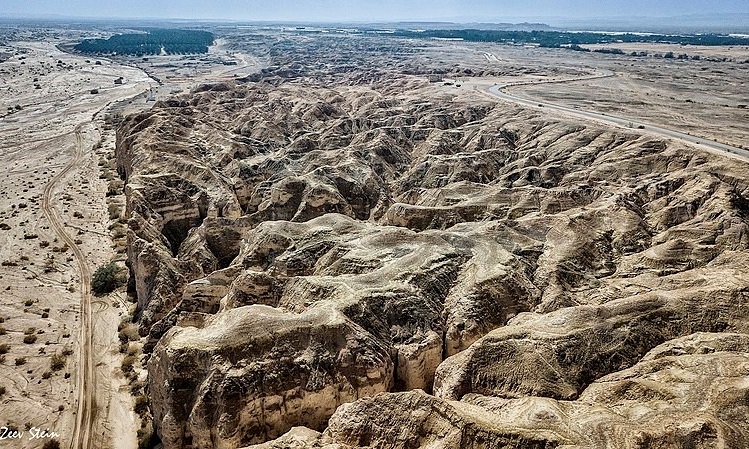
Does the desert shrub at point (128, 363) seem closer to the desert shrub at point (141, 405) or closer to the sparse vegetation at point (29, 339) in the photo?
the desert shrub at point (141, 405)

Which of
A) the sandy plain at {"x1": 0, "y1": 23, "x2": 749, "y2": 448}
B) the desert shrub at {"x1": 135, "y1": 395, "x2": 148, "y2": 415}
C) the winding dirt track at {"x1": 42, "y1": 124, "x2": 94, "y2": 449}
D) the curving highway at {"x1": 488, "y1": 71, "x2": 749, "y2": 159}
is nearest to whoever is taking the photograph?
the winding dirt track at {"x1": 42, "y1": 124, "x2": 94, "y2": 449}

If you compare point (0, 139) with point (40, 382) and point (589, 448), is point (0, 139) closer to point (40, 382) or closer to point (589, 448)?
point (40, 382)
